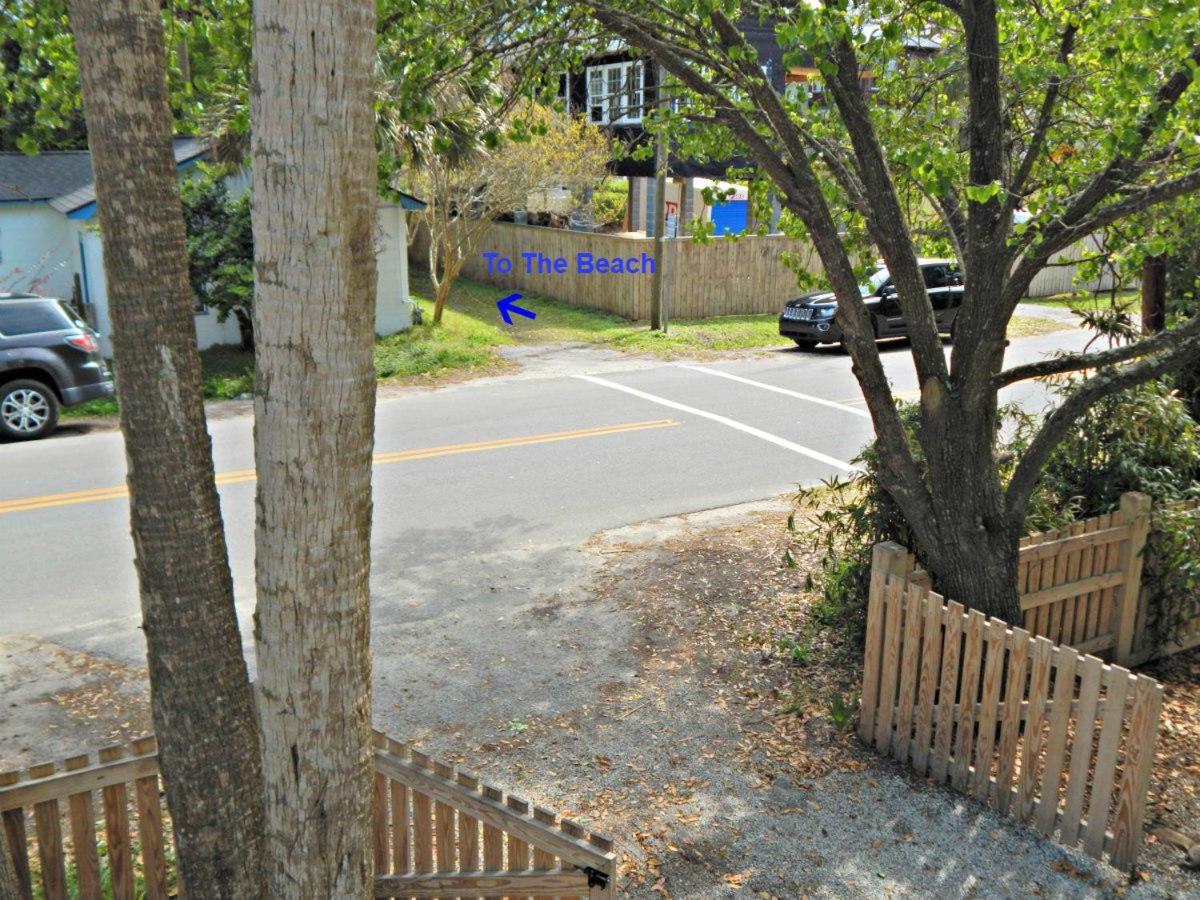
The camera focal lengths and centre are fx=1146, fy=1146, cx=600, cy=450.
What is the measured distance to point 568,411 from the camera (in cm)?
1648

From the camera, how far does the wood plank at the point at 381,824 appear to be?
4.91 m

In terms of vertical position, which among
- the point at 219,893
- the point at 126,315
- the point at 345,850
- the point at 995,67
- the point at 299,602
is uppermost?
the point at 995,67

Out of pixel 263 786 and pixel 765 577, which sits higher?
pixel 263 786

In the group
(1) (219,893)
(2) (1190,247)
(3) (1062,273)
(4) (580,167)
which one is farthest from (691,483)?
(3) (1062,273)

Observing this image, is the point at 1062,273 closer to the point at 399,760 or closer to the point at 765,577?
the point at 765,577

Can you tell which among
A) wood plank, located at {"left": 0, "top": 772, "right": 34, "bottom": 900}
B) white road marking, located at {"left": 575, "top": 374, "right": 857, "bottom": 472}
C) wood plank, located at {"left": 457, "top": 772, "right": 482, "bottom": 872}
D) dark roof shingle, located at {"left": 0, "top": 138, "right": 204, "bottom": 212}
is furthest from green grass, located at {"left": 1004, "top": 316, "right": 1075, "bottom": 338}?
wood plank, located at {"left": 0, "top": 772, "right": 34, "bottom": 900}

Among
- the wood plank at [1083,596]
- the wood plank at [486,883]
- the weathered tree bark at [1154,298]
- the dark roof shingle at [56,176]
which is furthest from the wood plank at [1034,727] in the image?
the dark roof shingle at [56,176]

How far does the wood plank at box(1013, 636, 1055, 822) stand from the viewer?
5.85 metres

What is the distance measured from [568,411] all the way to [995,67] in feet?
33.0

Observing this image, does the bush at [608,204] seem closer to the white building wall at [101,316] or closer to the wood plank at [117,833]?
the white building wall at [101,316]

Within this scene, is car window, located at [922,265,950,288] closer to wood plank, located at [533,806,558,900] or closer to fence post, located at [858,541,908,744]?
fence post, located at [858,541,908,744]

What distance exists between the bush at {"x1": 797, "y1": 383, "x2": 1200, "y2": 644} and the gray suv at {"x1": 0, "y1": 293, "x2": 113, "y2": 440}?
1074 cm

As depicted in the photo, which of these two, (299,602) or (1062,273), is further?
(1062,273)

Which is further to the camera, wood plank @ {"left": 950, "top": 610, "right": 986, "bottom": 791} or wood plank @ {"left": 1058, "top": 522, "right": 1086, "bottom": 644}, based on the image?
wood plank @ {"left": 1058, "top": 522, "right": 1086, "bottom": 644}
